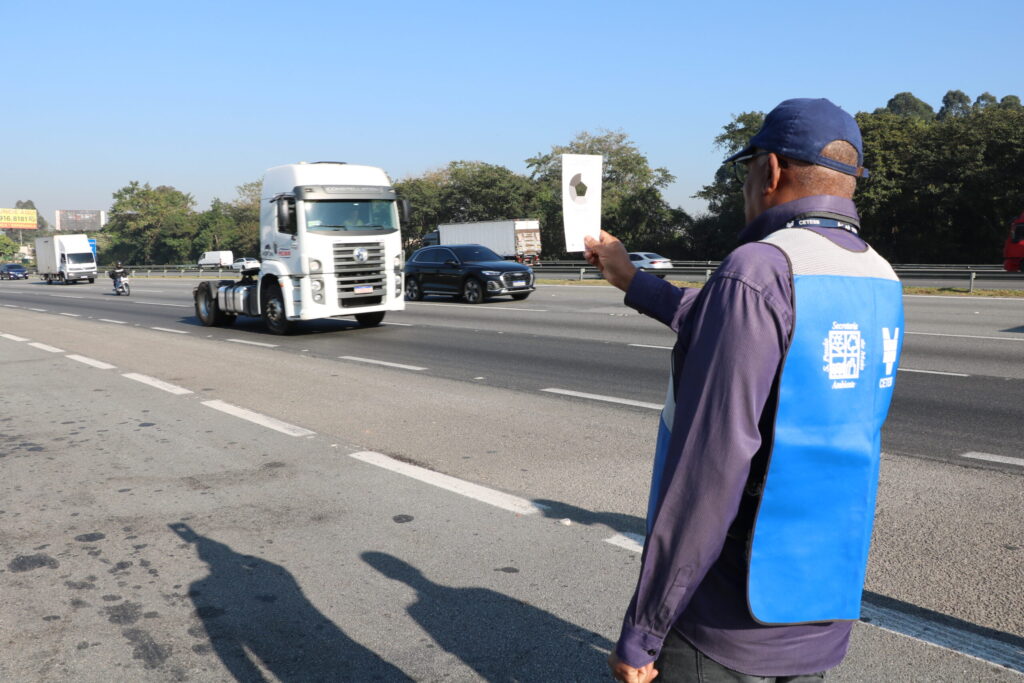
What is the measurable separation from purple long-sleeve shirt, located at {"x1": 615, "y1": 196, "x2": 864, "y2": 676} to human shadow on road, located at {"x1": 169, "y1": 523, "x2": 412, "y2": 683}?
1726 millimetres

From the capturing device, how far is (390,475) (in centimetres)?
Result: 572

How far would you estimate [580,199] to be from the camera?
7.57ft

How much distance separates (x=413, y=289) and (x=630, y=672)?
76.4 ft

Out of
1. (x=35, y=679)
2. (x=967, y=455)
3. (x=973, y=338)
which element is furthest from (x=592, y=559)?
(x=973, y=338)

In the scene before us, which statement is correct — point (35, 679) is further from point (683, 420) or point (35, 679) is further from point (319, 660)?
point (683, 420)

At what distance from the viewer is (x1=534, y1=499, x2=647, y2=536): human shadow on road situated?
460 cm

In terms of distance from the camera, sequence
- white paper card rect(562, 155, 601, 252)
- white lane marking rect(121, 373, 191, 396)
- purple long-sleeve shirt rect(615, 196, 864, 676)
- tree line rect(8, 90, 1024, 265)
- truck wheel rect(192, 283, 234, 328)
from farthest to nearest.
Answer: tree line rect(8, 90, 1024, 265) < truck wheel rect(192, 283, 234, 328) < white lane marking rect(121, 373, 191, 396) < white paper card rect(562, 155, 601, 252) < purple long-sleeve shirt rect(615, 196, 864, 676)

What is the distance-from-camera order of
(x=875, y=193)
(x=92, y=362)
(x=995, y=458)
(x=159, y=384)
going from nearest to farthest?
(x=995, y=458), (x=159, y=384), (x=92, y=362), (x=875, y=193)

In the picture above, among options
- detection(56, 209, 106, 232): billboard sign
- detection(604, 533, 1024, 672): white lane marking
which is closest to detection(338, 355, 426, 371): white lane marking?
detection(604, 533, 1024, 672): white lane marking

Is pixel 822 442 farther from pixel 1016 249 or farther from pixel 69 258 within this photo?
pixel 69 258

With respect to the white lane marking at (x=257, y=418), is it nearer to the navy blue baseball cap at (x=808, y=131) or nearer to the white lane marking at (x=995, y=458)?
the white lane marking at (x=995, y=458)

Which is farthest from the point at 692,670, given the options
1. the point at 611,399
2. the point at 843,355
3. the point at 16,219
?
the point at 16,219

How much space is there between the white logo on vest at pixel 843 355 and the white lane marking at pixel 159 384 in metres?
8.70

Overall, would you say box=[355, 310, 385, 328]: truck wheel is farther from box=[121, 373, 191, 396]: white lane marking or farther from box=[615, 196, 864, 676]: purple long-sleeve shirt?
box=[615, 196, 864, 676]: purple long-sleeve shirt
